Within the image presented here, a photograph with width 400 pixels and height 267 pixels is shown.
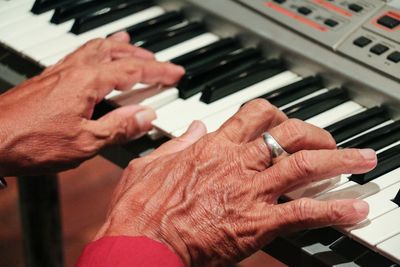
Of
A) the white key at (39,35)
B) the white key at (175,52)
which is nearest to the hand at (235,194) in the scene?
the white key at (175,52)

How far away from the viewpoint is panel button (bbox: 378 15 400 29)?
5.12 ft

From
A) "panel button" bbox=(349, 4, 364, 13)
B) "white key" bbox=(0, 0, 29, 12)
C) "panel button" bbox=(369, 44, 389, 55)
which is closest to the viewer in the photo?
"panel button" bbox=(369, 44, 389, 55)

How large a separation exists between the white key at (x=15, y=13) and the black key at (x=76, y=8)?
69 millimetres

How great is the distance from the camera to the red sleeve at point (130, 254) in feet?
4.13

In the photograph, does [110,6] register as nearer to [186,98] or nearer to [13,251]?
[186,98]

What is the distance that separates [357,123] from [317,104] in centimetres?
8

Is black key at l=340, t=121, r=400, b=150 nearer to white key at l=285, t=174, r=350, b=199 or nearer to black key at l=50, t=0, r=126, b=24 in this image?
white key at l=285, t=174, r=350, b=199

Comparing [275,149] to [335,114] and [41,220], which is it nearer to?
[335,114]

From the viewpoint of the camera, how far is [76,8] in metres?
1.81

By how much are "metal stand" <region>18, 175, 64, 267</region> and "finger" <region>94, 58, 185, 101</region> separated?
39 cm

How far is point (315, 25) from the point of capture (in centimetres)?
163

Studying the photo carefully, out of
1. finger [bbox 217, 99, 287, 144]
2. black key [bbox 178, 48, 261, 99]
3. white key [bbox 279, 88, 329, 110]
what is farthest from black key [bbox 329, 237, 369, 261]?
black key [bbox 178, 48, 261, 99]

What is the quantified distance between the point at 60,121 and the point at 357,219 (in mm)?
523

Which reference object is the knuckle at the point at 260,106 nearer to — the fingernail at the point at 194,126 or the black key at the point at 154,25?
the fingernail at the point at 194,126
